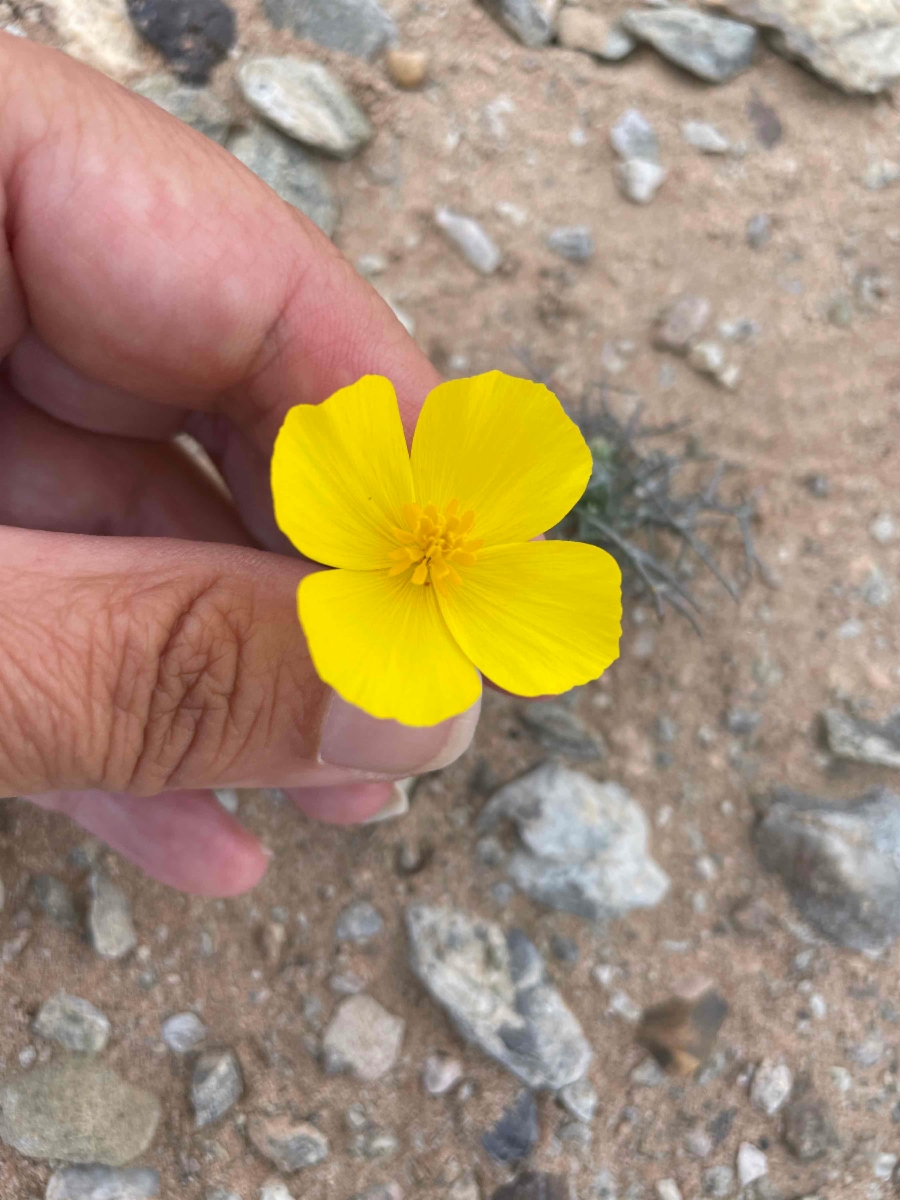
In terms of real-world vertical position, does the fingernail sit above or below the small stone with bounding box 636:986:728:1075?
above

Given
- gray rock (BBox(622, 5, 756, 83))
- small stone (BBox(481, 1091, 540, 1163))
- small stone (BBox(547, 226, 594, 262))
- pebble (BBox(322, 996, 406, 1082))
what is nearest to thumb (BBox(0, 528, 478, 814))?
pebble (BBox(322, 996, 406, 1082))

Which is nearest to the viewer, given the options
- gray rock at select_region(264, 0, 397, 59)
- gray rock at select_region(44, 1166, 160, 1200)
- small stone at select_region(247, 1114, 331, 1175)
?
gray rock at select_region(44, 1166, 160, 1200)

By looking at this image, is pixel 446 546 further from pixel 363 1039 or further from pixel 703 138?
pixel 703 138

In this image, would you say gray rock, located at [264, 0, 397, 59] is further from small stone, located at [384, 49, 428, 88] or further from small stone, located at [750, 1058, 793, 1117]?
small stone, located at [750, 1058, 793, 1117]

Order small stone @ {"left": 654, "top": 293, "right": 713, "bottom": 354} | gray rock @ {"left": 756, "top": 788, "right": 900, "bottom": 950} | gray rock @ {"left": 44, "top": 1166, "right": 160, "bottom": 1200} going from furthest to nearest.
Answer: small stone @ {"left": 654, "top": 293, "right": 713, "bottom": 354} → gray rock @ {"left": 756, "top": 788, "right": 900, "bottom": 950} → gray rock @ {"left": 44, "top": 1166, "right": 160, "bottom": 1200}

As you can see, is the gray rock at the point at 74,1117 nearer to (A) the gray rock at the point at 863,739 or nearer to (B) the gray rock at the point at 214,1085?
(B) the gray rock at the point at 214,1085

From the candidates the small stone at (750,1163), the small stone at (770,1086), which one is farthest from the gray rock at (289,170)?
the small stone at (750,1163)

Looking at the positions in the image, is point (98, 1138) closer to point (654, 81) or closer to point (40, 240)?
point (40, 240)
